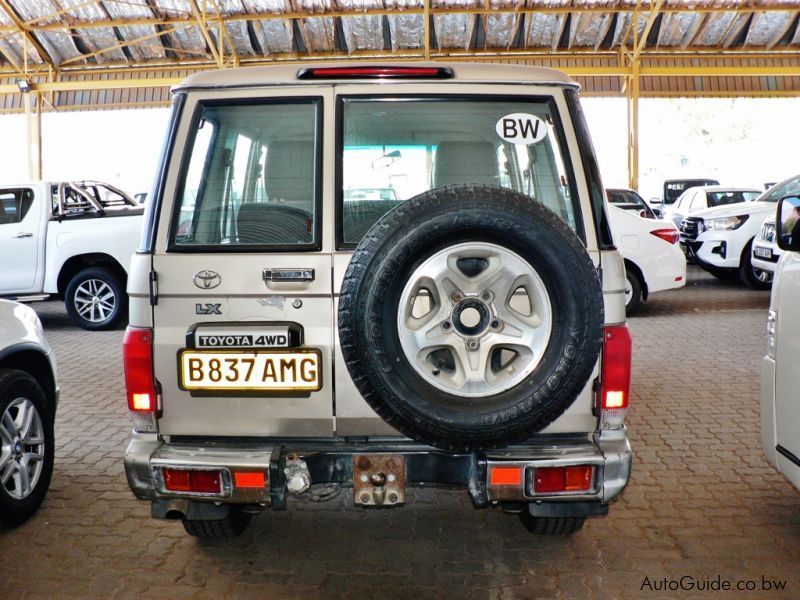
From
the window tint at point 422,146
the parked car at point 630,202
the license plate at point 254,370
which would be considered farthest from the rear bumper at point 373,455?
the parked car at point 630,202

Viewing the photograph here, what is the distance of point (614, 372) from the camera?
3047 millimetres

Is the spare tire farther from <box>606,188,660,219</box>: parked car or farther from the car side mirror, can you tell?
<box>606,188,660,219</box>: parked car

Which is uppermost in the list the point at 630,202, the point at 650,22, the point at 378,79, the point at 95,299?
the point at 650,22

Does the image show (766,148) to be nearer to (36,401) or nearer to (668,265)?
(668,265)

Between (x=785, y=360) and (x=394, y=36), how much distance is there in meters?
19.6

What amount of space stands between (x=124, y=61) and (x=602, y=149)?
2597 cm

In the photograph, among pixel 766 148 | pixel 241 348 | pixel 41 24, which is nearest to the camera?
pixel 241 348

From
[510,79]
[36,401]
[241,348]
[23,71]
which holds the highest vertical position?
[23,71]

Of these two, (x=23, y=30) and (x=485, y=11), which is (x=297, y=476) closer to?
(x=485, y=11)

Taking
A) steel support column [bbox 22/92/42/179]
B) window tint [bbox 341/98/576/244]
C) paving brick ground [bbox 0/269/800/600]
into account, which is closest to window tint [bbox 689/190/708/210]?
paving brick ground [bbox 0/269/800/600]

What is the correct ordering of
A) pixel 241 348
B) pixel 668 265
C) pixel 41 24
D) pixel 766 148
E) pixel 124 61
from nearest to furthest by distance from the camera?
pixel 241 348 < pixel 668 265 < pixel 41 24 < pixel 124 61 < pixel 766 148

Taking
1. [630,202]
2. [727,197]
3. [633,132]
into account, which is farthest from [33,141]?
[727,197]

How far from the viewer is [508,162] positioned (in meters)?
3.23

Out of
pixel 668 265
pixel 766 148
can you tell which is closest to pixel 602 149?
pixel 766 148
